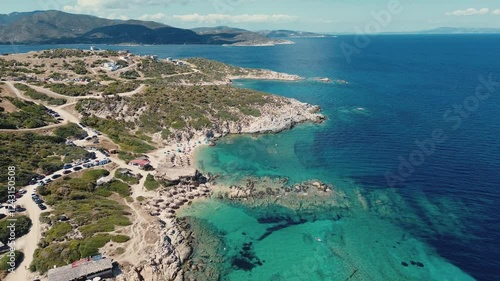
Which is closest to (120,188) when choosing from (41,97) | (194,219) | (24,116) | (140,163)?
(140,163)

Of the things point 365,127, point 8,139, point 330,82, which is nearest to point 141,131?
point 8,139

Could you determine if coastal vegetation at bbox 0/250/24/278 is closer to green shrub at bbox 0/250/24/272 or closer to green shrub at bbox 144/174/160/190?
green shrub at bbox 0/250/24/272

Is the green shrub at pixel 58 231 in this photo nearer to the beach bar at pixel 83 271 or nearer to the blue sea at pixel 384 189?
the beach bar at pixel 83 271

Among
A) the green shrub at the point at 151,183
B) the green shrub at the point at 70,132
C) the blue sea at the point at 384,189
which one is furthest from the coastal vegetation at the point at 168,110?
the green shrub at the point at 151,183

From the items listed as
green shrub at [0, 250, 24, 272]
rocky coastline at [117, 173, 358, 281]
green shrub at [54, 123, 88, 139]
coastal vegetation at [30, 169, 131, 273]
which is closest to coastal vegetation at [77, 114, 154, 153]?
green shrub at [54, 123, 88, 139]

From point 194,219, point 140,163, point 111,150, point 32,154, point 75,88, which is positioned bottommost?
point 194,219

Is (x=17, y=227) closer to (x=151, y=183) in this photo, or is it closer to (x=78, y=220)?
(x=78, y=220)
